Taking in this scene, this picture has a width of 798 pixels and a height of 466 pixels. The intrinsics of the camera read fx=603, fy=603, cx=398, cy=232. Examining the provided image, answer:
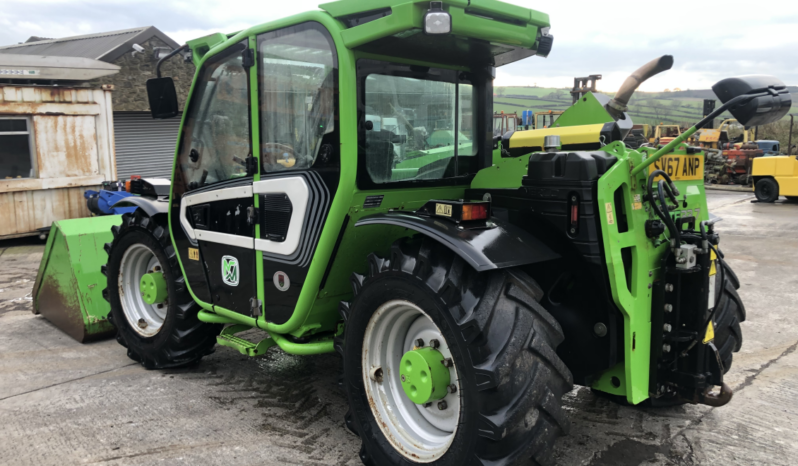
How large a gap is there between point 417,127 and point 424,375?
1.37m

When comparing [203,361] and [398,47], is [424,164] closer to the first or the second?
[398,47]

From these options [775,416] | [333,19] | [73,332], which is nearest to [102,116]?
[73,332]

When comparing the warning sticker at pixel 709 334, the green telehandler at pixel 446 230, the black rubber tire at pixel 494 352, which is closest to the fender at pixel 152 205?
the green telehandler at pixel 446 230

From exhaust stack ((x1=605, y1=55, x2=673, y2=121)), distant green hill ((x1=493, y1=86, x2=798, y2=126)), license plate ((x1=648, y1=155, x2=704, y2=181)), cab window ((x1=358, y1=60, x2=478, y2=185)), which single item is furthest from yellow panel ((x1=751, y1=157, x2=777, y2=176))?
distant green hill ((x1=493, y1=86, x2=798, y2=126))

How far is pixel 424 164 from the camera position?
3.38 metres

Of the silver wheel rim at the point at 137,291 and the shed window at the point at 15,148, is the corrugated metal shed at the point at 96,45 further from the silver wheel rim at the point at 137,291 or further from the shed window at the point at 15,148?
the silver wheel rim at the point at 137,291

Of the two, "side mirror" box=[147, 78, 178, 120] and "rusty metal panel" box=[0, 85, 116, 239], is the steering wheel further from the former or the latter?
"rusty metal panel" box=[0, 85, 116, 239]

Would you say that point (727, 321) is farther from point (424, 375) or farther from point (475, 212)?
point (424, 375)

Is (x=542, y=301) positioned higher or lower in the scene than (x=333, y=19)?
lower

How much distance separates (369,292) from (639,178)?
1366 millimetres

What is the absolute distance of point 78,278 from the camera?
5.11 metres

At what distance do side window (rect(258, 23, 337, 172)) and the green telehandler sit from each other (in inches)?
0.4

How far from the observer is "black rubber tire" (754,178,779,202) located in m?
15.0

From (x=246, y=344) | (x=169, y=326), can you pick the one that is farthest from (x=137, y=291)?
(x=246, y=344)
